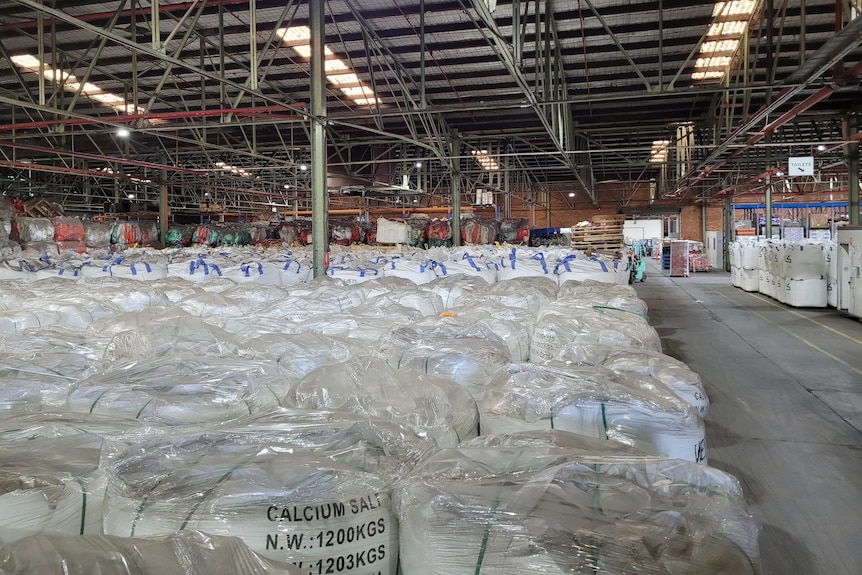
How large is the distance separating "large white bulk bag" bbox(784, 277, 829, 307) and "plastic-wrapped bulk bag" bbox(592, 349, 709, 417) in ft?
37.4

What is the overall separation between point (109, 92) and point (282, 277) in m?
7.21

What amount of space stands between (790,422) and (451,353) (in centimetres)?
354

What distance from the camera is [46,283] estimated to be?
600cm

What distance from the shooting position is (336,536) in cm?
140

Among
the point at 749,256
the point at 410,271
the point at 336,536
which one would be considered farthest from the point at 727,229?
the point at 336,536

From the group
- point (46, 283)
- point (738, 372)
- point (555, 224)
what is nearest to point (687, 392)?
point (738, 372)

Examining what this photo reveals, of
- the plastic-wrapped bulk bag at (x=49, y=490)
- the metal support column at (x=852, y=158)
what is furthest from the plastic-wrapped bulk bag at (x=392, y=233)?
the plastic-wrapped bulk bag at (x=49, y=490)

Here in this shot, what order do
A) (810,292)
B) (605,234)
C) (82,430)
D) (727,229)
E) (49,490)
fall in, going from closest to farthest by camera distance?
1. (49,490)
2. (82,430)
3. (810,292)
4. (605,234)
5. (727,229)

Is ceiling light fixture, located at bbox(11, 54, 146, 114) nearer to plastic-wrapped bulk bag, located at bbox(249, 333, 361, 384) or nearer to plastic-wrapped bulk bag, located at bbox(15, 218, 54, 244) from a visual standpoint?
plastic-wrapped bulk bag, located at bbox(15, 218, 54, 244)

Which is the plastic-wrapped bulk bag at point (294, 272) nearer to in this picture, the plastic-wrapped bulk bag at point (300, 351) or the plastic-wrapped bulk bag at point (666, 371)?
the plastic-wrapped bulk bag at point (300, 351)

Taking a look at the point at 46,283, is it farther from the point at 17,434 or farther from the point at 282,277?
the point at 17,434

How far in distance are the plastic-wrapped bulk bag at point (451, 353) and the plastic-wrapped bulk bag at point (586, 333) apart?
0.44 m

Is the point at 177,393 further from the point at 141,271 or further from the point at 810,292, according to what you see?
the point at 810,292

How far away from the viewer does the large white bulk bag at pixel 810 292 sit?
1201 cm
